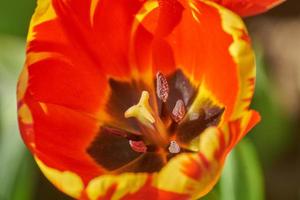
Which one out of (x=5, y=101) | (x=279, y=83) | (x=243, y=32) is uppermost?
(x=243, y=32)

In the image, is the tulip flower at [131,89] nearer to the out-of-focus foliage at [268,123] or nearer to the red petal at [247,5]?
the red petal at [247,5]

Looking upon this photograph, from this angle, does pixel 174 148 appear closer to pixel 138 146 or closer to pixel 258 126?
pixel 138 146

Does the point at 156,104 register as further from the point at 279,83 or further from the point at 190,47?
the point at 279,83

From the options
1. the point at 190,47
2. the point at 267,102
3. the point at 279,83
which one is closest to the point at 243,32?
the point at 190,47

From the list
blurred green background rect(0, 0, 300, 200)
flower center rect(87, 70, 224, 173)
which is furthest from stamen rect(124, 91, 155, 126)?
blurred green background rect(0, 0, 300, 200)

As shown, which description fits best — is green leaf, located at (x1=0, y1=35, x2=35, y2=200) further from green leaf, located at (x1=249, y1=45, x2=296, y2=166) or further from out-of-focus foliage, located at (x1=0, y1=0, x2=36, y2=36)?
green leaf, located at (x1=249, y1=45, x2=296, y2=166)
